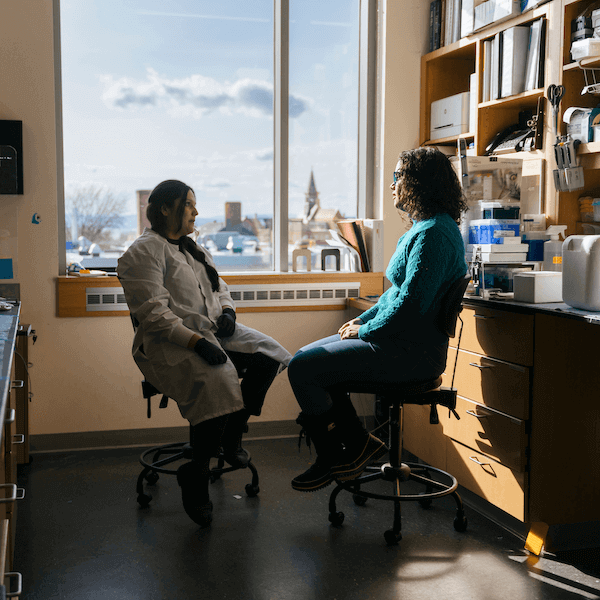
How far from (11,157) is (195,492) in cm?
178

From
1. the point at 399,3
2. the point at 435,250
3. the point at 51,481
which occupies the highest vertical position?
the point at 399,3

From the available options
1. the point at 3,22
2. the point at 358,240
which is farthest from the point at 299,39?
the point at 3,22

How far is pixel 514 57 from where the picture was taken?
9.34ft

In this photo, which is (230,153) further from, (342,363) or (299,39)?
(342,363)

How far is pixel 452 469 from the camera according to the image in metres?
2.69

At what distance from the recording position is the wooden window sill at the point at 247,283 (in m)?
3.20

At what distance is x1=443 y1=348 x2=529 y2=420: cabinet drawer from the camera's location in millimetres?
2248

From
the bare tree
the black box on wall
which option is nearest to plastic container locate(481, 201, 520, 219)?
the bare tree

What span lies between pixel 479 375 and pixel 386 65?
189 cm

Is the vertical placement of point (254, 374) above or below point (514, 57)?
below

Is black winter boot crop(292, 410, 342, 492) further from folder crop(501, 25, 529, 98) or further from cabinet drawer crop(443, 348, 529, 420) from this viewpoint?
folder crop(501, 25, 529, 98)

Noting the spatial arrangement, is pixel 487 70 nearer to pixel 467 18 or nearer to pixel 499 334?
pixel 467 18

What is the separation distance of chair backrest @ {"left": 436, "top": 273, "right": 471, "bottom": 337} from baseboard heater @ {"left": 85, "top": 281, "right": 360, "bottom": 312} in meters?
1.41

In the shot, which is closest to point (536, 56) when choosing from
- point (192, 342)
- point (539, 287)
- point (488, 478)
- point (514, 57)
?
point (514, 57)
